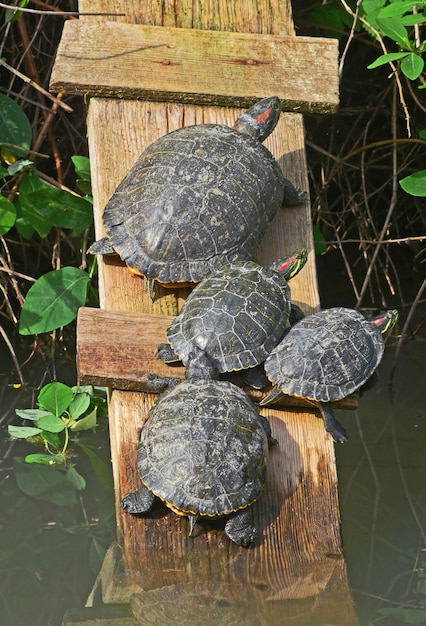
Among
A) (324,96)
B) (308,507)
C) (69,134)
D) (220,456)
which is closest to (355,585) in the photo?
(308,507)

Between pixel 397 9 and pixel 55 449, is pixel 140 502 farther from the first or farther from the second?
pixel 397 9

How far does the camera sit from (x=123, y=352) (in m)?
2.89

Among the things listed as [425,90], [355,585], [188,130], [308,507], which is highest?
[425,90]

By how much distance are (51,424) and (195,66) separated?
1.42 metres

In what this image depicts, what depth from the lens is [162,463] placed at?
2562 mm

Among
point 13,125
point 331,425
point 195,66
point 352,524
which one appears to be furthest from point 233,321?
point 13,125

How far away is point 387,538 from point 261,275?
915 millimetres

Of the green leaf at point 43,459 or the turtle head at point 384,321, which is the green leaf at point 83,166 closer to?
the green leaf at point 43,459

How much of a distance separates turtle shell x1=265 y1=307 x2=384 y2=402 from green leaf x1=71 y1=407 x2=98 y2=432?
0.84 meters

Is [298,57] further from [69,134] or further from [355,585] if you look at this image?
[355,585]

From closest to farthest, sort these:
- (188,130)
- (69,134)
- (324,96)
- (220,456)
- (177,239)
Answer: (220,456) < (177,239) < (188,130) < (324,96) < (69,134)

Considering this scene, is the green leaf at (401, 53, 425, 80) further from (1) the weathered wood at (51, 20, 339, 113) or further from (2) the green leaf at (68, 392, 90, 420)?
(2) the green leaf at (68, 392, 90, 420)

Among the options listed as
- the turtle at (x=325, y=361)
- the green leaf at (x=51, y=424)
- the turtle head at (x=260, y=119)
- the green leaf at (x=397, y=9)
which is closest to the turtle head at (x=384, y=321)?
the turtle at (x=325, y=361)

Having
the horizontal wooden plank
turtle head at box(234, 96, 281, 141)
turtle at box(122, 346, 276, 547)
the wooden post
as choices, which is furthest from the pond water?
turtle head at box(234, 96, 281, 141)
